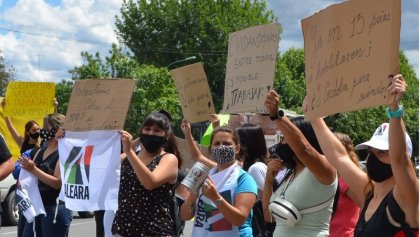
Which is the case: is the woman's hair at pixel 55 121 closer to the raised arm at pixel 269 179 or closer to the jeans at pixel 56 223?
Result: the jeans at pixel 56 223

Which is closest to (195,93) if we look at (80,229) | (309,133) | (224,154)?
(224,154)

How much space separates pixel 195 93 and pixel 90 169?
57.7 inches

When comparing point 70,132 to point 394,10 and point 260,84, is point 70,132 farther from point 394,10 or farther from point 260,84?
point 394,10

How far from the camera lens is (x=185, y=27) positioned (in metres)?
44.0

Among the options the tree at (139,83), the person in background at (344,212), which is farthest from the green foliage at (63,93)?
the person in background at (344,212)

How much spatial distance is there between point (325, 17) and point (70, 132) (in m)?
2.90

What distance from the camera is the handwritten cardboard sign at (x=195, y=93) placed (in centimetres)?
693

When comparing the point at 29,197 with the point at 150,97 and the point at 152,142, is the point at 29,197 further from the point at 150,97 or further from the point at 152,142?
the point at 150,97

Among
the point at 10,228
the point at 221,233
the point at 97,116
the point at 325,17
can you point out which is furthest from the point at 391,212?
the point at 10,228

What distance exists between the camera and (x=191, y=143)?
21.3 feet

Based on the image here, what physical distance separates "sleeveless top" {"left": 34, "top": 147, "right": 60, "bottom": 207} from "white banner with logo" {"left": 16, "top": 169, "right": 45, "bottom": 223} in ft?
0.19

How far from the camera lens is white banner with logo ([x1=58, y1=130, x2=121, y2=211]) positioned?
18.6 ft

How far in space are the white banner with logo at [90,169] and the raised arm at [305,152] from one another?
1555mm

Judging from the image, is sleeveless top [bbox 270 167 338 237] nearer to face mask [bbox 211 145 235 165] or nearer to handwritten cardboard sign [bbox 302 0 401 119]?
handwritten cardboard sign [bbox 302 0 401 119]
